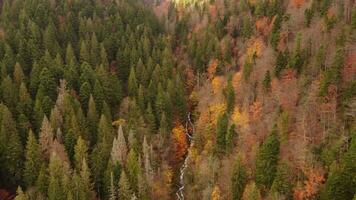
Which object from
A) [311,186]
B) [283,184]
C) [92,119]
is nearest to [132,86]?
[92,119]

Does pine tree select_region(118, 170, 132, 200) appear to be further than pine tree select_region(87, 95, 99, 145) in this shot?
No

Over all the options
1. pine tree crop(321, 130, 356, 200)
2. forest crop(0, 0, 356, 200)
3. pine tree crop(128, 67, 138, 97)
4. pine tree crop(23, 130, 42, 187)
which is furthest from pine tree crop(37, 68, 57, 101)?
pine tree crop(321, 130, 356, 200)

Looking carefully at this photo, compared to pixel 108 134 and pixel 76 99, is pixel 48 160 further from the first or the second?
pixel 76 99

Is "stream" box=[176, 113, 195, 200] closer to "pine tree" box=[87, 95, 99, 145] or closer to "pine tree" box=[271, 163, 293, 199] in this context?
"pine tree" box=[87, 95, 99, 145]

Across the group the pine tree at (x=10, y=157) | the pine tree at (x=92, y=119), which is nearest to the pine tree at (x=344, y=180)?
the pine tree at (x=92, y=119)

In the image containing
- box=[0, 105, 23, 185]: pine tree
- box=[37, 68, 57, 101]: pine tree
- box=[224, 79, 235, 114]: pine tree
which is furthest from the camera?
box=[37, 68, 57, 101]: pine tree

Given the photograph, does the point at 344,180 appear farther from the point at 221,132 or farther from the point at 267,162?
the point at 221,132

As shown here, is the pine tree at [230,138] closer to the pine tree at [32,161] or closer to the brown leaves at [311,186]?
the brown leaves at [311,186]
